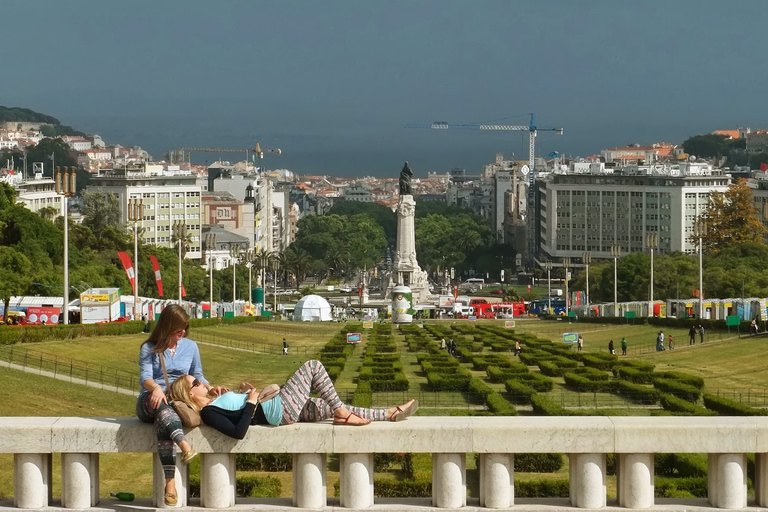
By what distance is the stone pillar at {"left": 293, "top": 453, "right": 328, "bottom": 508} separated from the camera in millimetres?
14031

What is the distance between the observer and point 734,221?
527ft

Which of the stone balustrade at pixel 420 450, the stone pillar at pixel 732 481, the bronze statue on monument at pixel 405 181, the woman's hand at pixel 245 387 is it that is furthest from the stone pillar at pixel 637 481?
the bronze statue on monument at pixel 405 181

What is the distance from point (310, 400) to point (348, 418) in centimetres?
47

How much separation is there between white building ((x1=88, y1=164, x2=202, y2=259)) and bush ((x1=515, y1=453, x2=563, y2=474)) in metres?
165

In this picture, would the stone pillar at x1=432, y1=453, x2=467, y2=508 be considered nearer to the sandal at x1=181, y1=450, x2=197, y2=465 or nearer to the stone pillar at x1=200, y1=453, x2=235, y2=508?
the stone pillar at x1=200, y1=453, x2=235, y2=508

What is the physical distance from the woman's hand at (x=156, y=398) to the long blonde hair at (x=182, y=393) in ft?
0.48

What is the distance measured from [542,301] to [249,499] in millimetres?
145469

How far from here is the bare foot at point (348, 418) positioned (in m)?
14.2

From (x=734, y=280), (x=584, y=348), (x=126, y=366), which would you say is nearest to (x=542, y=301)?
(x=734, y=280)

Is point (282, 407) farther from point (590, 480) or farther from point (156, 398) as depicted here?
point (590, 480)

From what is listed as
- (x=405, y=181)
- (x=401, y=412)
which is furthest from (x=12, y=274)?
(x=405, y=181)

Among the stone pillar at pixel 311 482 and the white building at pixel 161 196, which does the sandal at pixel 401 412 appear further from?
the white building at pixel 161 196

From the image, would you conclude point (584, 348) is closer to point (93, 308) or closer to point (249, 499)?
point (93, 308)

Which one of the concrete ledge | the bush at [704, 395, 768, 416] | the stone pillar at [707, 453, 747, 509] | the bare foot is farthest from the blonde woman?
the bush at [704, 395, 768, 416]
